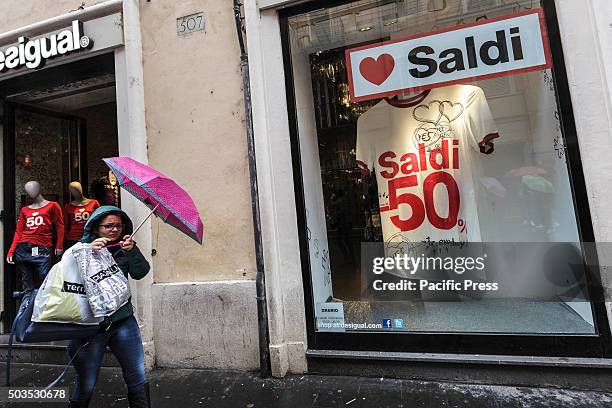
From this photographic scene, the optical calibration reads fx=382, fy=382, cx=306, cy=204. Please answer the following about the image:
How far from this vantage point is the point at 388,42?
4.02 metres

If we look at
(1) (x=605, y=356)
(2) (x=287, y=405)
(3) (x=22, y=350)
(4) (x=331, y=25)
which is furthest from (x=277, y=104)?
(3) (x=22, y=350)

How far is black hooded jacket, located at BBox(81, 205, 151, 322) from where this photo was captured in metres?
2.55

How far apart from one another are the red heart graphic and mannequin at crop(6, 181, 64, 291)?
4.33m

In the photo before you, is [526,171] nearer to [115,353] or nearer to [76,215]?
[115,353]

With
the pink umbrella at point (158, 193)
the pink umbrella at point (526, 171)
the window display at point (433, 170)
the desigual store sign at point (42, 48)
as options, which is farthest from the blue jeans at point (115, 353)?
the pink umbrella at point (526, 171)

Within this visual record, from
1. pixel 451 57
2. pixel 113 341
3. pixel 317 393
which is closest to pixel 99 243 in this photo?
pixel 113 341

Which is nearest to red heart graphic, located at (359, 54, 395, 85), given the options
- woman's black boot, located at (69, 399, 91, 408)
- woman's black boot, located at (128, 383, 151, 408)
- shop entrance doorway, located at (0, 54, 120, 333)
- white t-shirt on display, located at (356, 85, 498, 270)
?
white t-shirt on display, located at (356, 85, 498, 270)

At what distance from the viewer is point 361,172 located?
448 centimetres

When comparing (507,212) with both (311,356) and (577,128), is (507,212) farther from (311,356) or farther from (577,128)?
(311,356)

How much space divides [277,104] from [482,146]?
235cm

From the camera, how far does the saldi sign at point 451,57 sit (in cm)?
354

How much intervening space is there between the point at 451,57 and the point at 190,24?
9.50ft

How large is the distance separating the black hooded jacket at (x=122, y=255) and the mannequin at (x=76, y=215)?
9.97 ft

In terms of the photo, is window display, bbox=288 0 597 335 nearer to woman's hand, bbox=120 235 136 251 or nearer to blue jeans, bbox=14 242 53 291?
woman's hand, bbox=120 235 136 251
